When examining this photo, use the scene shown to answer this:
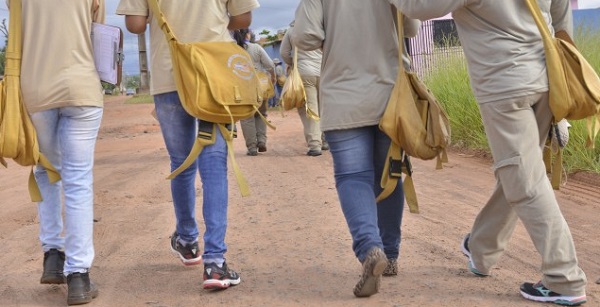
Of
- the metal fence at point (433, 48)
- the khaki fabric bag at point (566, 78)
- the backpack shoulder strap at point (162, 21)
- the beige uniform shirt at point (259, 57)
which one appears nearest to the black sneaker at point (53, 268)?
the backpack shoulder strap at point (162, 21)

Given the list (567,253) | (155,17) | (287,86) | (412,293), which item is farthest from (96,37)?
(287,86)

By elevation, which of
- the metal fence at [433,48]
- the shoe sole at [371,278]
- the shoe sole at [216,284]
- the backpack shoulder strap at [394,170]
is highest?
the backpack shoulder strap at [394,170]

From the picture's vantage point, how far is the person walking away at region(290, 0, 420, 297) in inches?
184

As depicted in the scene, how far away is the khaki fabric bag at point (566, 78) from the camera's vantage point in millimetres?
4293

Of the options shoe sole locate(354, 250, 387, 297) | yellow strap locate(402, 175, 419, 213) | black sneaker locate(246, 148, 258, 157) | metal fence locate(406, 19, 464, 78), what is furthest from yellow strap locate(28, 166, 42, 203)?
black sneaker locate(246, 148, 258, 157)

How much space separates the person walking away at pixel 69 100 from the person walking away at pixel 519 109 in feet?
5.58

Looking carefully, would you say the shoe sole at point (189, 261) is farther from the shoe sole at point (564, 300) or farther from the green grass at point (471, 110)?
the green grass at point (471, 110)

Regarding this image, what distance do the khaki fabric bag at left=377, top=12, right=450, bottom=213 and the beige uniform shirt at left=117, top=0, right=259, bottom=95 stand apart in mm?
1052

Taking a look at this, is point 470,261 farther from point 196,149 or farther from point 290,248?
point 196,149

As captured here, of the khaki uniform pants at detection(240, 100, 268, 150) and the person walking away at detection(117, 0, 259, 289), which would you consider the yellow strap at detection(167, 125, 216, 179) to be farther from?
the khaki uniform pants at detection(240, 100, 268, 150)

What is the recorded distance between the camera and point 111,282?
532cm

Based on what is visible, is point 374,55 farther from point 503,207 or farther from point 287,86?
point 287,86

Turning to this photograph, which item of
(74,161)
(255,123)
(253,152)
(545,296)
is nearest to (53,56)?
(74,161)

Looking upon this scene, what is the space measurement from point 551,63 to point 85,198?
252cm
